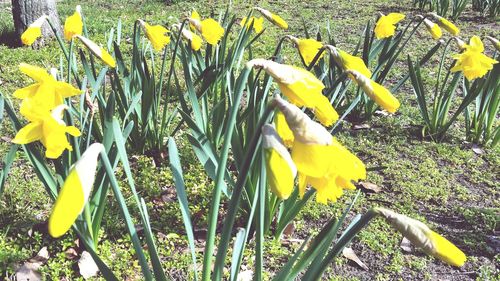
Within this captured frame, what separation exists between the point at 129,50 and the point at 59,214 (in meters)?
3.87

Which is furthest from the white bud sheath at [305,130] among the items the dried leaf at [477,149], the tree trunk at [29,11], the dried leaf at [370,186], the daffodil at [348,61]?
the tree trunk at [29,11]

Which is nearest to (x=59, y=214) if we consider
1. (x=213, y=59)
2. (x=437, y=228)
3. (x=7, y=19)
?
(x=437, y=228)

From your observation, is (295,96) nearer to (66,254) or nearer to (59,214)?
(59,214)

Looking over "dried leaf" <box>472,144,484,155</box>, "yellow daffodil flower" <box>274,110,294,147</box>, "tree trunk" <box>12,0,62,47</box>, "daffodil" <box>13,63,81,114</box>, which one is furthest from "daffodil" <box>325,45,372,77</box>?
"tree trunk" <box>12,0,62,47</box>

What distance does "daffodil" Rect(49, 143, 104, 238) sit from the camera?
84 cm

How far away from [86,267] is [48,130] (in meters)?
0.88

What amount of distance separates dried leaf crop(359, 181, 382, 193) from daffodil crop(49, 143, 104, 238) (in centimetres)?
197

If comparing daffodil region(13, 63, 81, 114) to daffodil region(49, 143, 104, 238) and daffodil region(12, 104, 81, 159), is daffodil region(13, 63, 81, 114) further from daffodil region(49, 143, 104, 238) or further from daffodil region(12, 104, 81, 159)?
daffodil region(49, 143, 104, 238)

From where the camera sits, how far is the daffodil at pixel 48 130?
1173 millimetres

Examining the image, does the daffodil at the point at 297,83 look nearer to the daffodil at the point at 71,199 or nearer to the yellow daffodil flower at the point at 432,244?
the yellow daffodil flower at the point at 432,244

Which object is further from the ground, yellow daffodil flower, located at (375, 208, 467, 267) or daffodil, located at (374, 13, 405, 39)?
daffodil, located at (374, 13, 405, 39)

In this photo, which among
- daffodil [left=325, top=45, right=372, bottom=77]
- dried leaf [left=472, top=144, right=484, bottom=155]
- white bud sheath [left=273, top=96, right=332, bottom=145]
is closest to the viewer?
white bud sheath [left=273, top=96, right=332, bottom=145]

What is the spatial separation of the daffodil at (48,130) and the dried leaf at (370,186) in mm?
1810

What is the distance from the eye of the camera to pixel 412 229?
900mm
